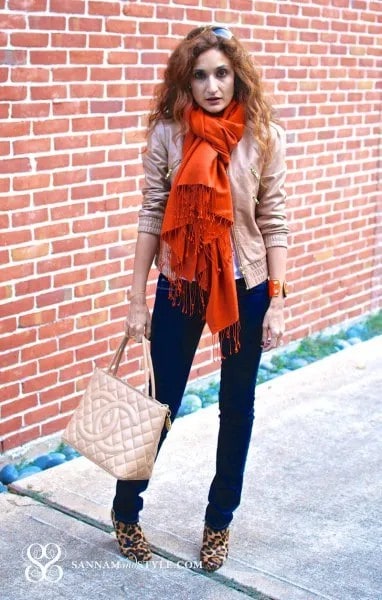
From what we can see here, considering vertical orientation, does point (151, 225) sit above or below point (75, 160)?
below

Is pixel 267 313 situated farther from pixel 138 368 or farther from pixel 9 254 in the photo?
pixel 138 368

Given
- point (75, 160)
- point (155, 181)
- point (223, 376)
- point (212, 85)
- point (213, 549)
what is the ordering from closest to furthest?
point (212, 85) → point (155, 181) → point (223, 376) → point (213, 549) → point (75, 160)

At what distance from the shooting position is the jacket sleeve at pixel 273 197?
3473 millimetres

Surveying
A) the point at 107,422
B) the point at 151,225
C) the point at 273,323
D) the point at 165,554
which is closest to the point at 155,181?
the point at 151,225

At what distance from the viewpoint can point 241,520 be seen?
412 centimetres

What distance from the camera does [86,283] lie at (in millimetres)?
4879

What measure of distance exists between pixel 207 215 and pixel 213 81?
0.45 metres

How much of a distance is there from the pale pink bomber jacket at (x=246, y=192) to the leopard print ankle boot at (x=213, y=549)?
97cm

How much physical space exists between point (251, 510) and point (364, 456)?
854mm

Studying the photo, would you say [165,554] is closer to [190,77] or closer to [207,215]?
[207,215]

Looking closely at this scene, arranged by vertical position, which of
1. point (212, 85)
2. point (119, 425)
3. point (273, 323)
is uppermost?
point (212, 85)

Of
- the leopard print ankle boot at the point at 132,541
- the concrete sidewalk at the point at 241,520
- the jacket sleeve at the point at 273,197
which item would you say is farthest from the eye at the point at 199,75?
the concrete sidewalk at the point at 241,520

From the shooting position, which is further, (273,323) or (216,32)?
(273,323)

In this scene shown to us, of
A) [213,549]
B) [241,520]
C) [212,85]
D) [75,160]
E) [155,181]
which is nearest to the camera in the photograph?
[212,85]
